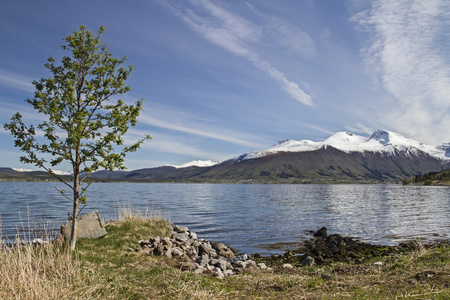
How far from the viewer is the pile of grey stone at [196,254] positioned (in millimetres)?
15512

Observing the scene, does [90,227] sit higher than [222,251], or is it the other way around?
[90,227]

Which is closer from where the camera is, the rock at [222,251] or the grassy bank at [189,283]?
the grassy bank at [189,283]

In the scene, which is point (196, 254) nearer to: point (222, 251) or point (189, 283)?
point (222, 251)

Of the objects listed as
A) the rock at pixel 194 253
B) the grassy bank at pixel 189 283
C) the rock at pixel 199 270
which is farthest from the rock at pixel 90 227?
the rock at pixel 199 270

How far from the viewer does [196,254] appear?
1964cm

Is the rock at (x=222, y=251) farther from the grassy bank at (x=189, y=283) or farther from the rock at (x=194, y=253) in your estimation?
the grassy bank at (x=189, y=283)

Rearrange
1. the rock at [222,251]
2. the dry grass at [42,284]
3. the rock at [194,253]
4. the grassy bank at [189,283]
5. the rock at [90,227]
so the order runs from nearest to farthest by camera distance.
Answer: the dry grass at [42,284]
the grassy bank at [189,283]
the rock at [194,253]
the rock at [90,227]
the rock at [222,251]

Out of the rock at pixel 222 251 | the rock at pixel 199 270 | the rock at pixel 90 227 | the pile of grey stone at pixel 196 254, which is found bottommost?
the rock at pixel 222 251

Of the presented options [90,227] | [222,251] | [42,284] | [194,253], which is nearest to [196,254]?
[194,253]

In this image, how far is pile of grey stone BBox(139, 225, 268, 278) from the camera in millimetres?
15512

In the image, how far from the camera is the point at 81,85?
1372cm

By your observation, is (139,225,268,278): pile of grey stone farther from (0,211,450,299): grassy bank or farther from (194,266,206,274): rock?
(0,211,450,299): grassy bank

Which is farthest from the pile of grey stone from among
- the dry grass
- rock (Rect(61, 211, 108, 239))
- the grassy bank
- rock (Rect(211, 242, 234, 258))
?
the dry grass

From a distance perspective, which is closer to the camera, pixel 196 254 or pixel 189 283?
pixel 189 283
